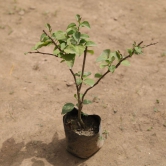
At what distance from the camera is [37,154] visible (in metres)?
2.77

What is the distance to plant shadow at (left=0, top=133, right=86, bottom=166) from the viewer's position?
2.70 metres

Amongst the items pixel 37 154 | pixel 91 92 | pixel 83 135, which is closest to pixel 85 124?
pixel 83 135

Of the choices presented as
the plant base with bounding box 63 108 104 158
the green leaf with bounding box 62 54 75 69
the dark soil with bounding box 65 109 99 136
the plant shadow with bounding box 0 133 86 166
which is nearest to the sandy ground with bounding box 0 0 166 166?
the plant shadow with bounding box 0 133 86 166

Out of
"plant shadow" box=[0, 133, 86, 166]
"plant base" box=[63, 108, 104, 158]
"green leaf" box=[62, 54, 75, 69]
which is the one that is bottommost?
"plant shadow" box=[0, 133, 86, 166]

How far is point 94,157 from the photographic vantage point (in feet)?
9.00

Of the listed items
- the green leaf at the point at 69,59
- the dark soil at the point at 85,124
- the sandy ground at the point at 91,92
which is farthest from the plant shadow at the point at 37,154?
the green leaf at the point at 69,59

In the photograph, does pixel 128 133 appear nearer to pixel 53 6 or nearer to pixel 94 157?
pixel 94 157

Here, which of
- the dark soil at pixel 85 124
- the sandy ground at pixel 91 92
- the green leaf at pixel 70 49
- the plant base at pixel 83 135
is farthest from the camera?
the sandy ground at pixel 91 92

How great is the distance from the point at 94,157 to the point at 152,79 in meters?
1.43

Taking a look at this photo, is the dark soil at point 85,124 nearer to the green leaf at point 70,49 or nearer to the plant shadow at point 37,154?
the plant shadow at point 37,154

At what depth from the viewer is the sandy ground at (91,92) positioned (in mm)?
2797

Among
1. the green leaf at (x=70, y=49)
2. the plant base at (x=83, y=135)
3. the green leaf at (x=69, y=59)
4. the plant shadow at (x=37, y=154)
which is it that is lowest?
the plant shadow at (x=37, y=154)

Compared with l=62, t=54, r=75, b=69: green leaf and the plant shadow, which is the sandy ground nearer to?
the plant shadow

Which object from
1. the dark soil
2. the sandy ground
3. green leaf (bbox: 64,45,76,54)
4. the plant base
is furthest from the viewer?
the sandy ground
